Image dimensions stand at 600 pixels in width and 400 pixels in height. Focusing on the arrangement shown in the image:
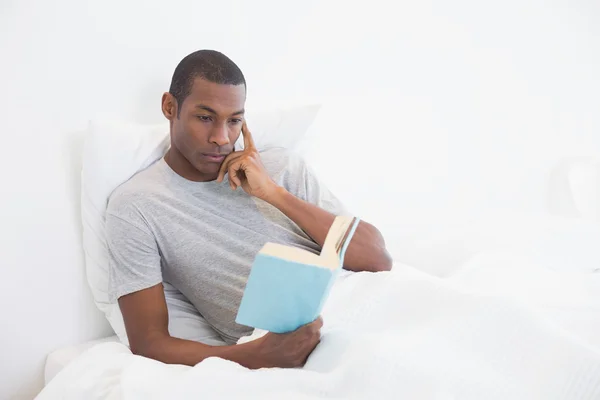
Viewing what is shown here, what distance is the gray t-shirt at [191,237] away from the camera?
1198 mm

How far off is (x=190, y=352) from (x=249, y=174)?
41cm

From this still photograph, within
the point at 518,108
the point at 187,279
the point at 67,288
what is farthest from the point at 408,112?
the point at 67,288

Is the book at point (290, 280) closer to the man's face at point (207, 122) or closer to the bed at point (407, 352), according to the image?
the bed at point (407, 352)

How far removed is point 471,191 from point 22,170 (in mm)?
1551

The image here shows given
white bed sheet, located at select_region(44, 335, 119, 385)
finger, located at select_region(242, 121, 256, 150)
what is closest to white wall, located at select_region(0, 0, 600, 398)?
white bed sheet, located at select_region(44, 335, 119, 385)

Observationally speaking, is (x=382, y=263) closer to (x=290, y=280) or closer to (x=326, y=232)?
(x=326, y=232)

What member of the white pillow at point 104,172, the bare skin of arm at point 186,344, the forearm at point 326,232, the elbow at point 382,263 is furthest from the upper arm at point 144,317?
the elbow at point 382,263

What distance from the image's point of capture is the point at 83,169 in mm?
1259

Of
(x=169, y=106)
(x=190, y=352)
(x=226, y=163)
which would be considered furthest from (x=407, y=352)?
(x=169, y=106)

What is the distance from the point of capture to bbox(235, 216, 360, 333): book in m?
0.78

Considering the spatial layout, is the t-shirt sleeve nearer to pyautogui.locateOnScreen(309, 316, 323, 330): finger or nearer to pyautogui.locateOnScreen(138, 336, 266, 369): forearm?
pyautogui.locateOnScreen(138, 336, 266, 369): forearm

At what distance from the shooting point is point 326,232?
4.33 feet

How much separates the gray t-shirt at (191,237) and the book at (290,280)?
1.32 ft

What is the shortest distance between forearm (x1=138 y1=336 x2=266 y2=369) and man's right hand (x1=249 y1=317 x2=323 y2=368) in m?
0.02
